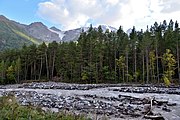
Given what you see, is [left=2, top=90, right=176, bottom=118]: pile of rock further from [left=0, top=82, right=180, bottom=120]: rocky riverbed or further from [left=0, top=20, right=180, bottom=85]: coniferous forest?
[left=0, top=20, right=180, bottom=85]: coniferous forest

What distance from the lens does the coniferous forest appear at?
7075cm

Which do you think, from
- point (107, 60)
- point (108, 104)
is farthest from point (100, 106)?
point (107, 60)

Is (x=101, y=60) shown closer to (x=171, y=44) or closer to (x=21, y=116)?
(x=171, y=44)

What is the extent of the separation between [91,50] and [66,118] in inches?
2617

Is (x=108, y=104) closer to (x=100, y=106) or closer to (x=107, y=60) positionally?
(x=100, y=106)

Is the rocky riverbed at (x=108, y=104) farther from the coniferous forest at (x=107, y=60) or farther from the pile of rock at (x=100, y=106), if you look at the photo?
the coniferous forest at (x=107, y=60)

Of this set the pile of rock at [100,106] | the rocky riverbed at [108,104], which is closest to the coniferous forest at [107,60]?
the rocky riverbed at [108,104]

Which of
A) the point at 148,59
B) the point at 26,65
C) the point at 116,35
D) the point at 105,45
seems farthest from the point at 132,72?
the point at 26,65

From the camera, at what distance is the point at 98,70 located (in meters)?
76.4

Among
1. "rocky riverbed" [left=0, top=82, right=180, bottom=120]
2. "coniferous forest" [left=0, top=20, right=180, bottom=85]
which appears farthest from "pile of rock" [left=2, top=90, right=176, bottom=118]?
"coniferous forest" [left=0, top=20, right=180, bottom=85]

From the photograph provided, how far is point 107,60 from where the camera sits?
262 ft

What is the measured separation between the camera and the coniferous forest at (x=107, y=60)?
70.8 meters

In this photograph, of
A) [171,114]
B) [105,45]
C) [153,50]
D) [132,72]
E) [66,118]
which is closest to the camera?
[66,118]

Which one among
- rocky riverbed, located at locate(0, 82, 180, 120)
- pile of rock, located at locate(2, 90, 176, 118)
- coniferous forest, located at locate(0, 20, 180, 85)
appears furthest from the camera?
coniferous forest, located at locate(0, 20, 180, 85)
